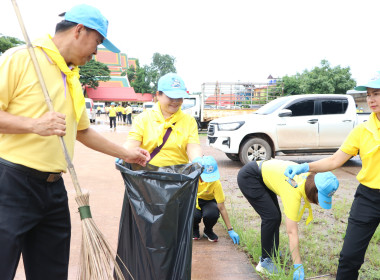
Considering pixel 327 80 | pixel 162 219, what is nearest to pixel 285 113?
pixel 162 219

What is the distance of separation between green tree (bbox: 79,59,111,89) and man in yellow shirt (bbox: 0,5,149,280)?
42.7 metres

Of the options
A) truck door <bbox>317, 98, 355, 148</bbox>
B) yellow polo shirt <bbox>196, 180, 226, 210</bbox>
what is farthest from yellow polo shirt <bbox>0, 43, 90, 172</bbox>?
truck door <bbox>317, 98, 355, 148</bbox>

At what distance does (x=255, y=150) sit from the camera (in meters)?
7.21

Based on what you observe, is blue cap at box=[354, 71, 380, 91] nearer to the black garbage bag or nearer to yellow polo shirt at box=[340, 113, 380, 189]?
yellow polo shirt at box=[340, 113, 380, 189]

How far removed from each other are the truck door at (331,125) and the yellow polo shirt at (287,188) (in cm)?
508

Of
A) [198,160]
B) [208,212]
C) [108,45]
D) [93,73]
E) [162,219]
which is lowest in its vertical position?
[208,212]

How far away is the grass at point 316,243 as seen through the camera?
110 inches

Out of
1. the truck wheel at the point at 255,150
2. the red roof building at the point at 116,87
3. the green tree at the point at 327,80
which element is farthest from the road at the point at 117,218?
the red roof building at the point at 116,87

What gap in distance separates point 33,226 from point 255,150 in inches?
237

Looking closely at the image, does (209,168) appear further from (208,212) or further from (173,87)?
(208,212)

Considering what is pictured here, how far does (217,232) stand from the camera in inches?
150

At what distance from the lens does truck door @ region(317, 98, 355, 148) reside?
24.0 ft

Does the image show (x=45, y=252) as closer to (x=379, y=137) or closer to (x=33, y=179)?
(x=33, y=179)

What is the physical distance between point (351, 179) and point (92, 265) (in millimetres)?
5984
